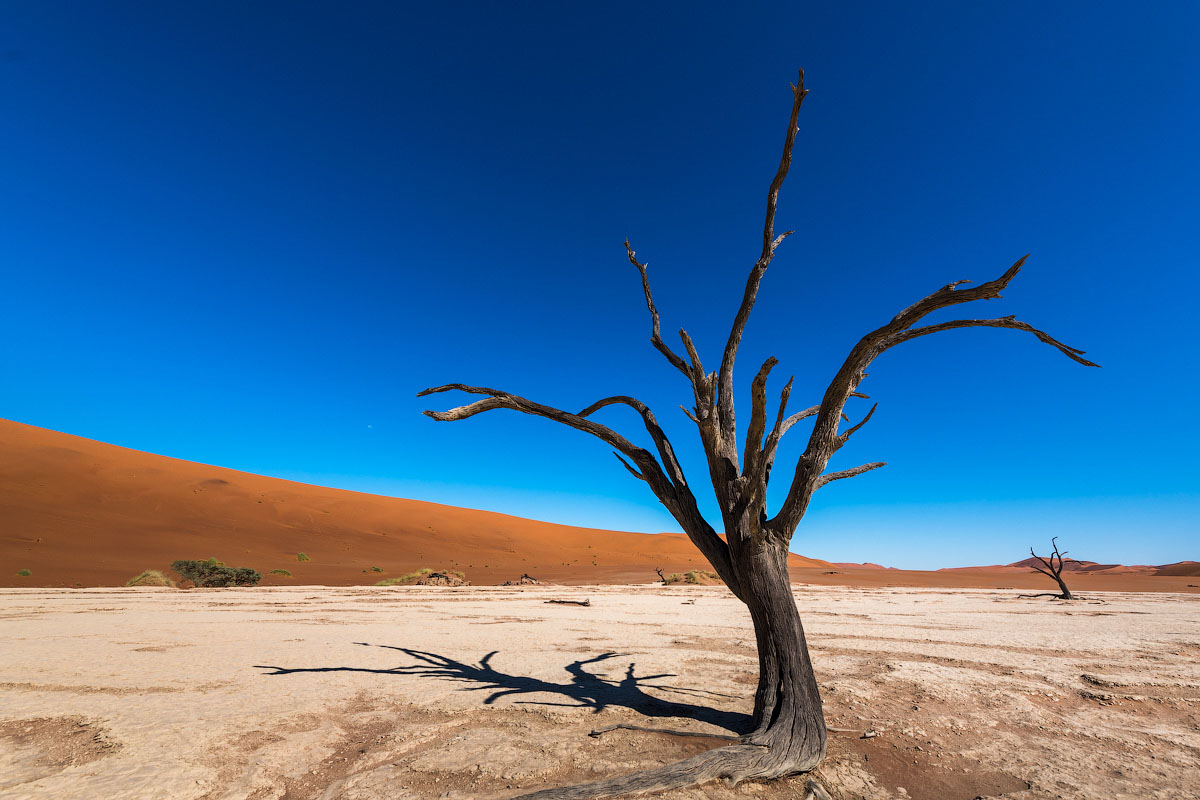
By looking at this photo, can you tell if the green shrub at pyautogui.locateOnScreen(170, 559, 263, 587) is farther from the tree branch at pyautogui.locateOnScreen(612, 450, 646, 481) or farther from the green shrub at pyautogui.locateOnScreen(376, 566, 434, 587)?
the tree branch at pyautogui.locateOnScreen(612, 450, 646, 481)

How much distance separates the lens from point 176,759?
3.57 meters

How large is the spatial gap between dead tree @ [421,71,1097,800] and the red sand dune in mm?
22481

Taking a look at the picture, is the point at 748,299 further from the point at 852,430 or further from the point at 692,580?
the point at 692,580

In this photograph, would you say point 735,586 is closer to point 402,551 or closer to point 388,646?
point 388,646

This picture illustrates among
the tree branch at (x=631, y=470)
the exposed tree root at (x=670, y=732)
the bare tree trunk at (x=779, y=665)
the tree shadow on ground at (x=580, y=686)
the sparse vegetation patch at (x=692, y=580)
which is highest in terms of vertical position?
the tree branch at (x=631, y=470)

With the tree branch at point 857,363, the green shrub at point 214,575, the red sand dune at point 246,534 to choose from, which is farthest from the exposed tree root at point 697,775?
the red sand dune at point 246,534

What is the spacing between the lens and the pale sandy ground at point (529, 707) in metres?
3.33

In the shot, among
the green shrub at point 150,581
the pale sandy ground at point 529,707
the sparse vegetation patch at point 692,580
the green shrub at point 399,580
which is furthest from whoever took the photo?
the sparse vegetation patch at point 692,580

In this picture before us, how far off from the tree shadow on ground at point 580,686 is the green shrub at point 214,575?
1790 cm

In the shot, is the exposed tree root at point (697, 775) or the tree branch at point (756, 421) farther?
the tree branch at point (756, 421)

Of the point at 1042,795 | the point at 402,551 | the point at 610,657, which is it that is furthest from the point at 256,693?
the point at 402,551

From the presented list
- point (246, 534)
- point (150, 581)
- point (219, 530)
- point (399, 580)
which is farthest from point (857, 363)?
point (219, 530)

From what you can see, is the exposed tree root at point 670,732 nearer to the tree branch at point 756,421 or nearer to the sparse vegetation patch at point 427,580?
the tree branch at point 756,421

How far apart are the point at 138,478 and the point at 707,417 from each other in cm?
5609
